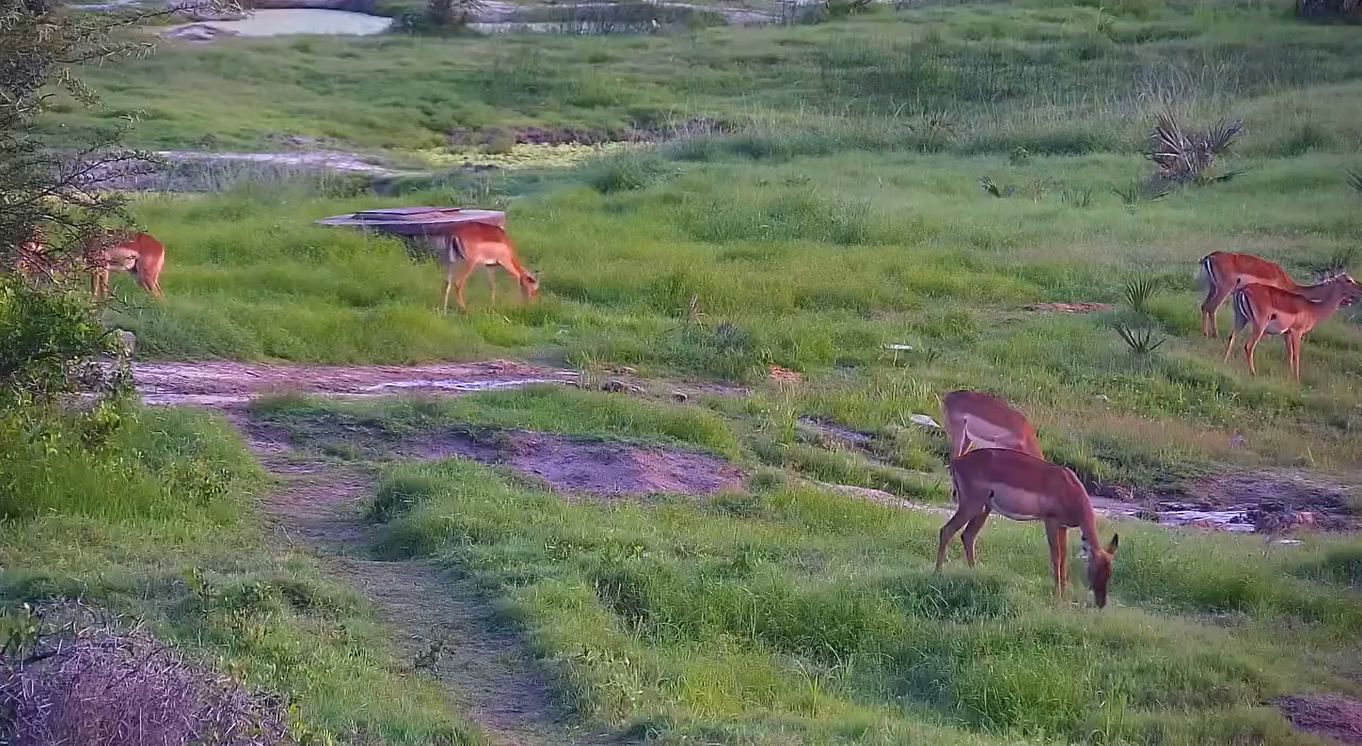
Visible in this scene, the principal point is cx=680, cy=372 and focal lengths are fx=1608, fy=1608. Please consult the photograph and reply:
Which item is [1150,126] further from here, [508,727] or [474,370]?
[508,727]

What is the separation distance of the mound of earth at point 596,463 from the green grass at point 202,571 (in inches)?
51.2

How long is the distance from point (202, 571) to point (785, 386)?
5594 mm

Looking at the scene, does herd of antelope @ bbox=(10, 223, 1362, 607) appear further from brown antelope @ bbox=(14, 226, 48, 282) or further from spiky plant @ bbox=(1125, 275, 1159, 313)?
spiky plant @ bbox=(1125, 275, 1159, 313)

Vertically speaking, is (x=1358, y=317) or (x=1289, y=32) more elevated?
(x=1289, y=32)

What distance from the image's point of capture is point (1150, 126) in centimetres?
2175

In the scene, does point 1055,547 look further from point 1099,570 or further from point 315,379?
point 315,379

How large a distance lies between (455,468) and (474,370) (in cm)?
324

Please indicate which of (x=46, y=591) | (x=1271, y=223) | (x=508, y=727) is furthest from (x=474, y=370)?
(x=1271, y=223)

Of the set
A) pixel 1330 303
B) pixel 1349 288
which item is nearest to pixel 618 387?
pixel 1330 303

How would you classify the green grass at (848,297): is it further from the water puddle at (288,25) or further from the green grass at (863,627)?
the water puddle at (288,25)

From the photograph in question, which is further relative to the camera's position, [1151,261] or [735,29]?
[735,29]

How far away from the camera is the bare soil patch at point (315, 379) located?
10148mm

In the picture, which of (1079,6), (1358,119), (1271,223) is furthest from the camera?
(1079,6)

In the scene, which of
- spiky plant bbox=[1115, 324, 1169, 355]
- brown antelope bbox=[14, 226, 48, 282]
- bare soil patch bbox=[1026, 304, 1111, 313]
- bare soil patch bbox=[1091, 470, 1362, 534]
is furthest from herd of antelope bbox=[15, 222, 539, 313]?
bare soil patch bbox=[1091, 470, 1362, 534]
